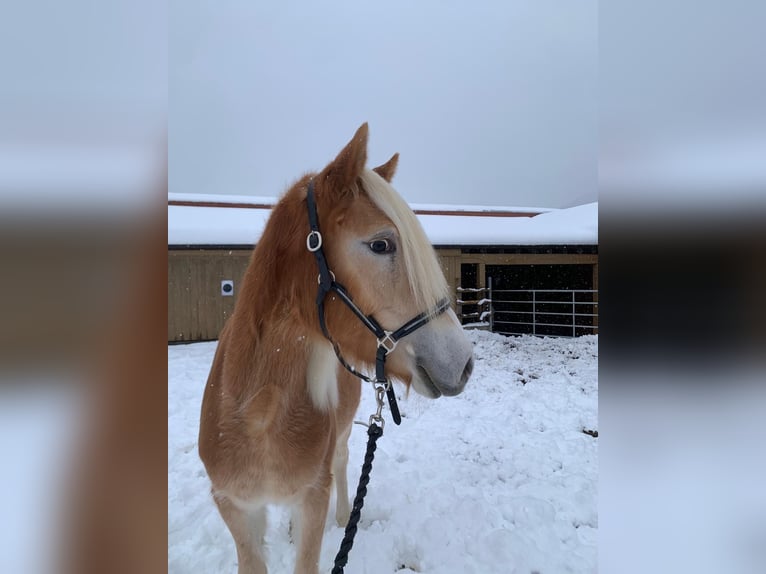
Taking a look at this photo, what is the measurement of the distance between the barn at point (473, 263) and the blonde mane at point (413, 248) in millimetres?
9870

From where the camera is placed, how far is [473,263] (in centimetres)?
1438

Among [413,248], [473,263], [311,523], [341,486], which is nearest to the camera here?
[413,248]

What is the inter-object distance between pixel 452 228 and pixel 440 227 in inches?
17.9

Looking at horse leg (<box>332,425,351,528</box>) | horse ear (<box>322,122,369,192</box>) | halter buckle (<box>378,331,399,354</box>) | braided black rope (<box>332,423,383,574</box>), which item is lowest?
horse leg (<box>332,425,351,528</box>)

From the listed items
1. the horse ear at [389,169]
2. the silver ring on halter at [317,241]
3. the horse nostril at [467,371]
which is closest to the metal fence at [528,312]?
the horse ear at [389,169]

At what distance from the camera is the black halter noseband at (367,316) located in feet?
5.56

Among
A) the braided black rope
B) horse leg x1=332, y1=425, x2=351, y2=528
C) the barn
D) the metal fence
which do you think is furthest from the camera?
the metal fence

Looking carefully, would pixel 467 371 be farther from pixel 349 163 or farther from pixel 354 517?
pixel 349 163

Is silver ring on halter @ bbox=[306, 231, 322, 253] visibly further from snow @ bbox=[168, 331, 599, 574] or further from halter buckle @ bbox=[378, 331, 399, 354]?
snow @ bbox=[168, 331, 599, 574]

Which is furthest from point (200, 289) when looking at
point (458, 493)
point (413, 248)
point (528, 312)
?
point (413, 248)

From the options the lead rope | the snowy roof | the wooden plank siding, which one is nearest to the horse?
the lead rope

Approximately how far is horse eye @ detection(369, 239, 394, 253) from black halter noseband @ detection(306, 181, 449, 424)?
0.22 metres

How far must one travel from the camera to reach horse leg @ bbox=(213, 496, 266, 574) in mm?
2258

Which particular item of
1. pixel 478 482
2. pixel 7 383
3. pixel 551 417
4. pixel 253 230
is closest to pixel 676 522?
pixel 7 383
